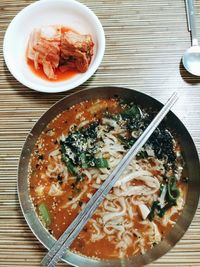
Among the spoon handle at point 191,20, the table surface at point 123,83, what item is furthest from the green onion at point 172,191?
the spoon handle at point 191,20

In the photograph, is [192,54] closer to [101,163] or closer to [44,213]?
[101,163]

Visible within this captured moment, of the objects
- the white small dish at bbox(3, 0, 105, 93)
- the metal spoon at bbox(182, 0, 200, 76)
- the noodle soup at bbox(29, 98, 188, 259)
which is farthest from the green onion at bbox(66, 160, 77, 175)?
the metal spoon at bbox(182, 0, 200, 76)

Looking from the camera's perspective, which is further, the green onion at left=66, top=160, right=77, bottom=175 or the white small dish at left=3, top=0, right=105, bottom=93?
the white small dish at left=3, top=0, right=105, bottom=93

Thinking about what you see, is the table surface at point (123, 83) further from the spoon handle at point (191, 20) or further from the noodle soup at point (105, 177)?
the noodle soup at point (105, 177)

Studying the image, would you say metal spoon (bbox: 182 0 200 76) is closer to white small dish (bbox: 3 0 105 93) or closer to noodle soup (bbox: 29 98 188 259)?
noodle soup (bbox: 29 98 188 259)

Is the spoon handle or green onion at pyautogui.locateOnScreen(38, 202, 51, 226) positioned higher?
the spoon handle

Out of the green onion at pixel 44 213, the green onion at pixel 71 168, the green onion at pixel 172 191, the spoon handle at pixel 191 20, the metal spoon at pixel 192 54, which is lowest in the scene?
the green onion at pixel 44 213

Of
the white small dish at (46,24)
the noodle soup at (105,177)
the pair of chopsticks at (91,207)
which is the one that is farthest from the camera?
the white small dish at (46,24)
